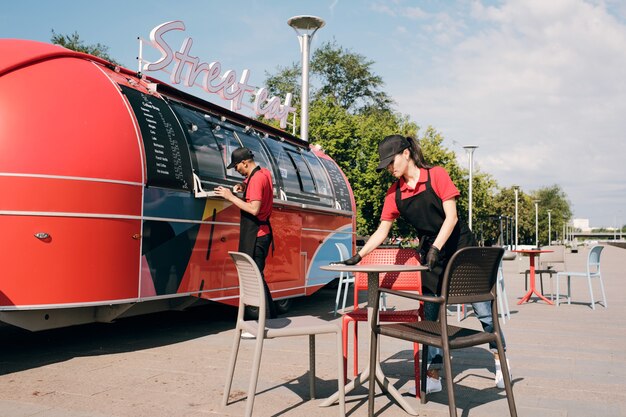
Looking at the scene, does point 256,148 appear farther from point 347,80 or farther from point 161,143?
point 347,80

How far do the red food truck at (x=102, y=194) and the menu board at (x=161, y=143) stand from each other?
0.05 ft

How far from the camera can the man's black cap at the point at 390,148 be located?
4629mm

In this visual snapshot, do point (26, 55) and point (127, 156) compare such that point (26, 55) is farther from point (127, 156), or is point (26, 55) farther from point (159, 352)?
point (159, 352)

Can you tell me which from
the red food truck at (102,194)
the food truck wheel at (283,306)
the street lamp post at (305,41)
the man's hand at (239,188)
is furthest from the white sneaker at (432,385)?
the street lamp post at (305,41)

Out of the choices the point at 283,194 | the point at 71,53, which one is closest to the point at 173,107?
the point at 71,53

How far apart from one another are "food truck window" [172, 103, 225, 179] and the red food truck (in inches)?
0.7

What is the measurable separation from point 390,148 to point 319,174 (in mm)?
6312

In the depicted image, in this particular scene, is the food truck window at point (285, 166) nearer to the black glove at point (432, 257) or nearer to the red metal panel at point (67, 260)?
the red metal panel at point (67, 260)

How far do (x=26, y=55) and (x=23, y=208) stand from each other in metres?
1.54

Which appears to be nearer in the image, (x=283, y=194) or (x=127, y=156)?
(x=127, y=156)

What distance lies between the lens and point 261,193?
21.3ft

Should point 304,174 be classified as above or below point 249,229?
above

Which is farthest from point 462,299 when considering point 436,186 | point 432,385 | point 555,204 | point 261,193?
point 555,204

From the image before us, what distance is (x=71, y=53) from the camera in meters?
6.37
